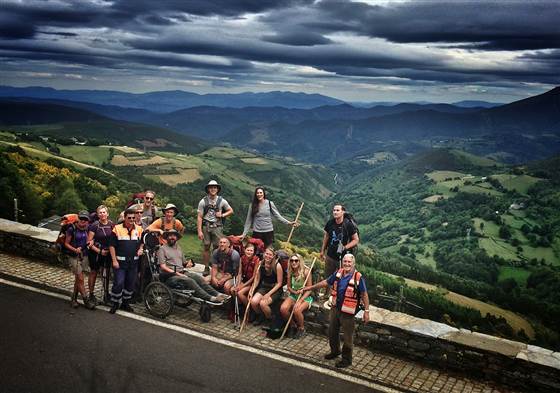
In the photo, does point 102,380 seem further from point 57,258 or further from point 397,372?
point 57,258

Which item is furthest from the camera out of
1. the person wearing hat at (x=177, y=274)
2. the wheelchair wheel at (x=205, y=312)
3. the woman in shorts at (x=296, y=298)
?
the person wearing hat at (x=177, y=274)

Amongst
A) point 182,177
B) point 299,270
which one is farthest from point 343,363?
point 182,177

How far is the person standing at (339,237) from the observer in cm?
929

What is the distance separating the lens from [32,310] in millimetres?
8836

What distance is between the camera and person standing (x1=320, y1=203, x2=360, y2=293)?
9.29m

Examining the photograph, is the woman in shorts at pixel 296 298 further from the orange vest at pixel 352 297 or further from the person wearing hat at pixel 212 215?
the person wearing hat at pixel 212 215

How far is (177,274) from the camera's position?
915 cm

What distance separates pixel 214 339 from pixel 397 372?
10.0ft

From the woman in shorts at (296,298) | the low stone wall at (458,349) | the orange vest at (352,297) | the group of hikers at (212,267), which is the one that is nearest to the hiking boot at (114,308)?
the group of hikers at (212,267)

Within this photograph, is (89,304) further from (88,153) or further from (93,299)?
(88,153)

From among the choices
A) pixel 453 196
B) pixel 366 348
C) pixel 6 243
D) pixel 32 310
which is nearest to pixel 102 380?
pixel 32 310

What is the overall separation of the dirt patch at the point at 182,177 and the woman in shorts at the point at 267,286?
116m

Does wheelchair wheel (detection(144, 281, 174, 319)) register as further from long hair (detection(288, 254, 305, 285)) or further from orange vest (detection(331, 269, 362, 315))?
orange vest (detection(331, 269, 362, 315))

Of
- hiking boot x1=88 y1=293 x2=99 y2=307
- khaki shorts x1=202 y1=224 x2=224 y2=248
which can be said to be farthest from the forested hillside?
hiking boot x1=88 y1=293 x2=99 y2=307
